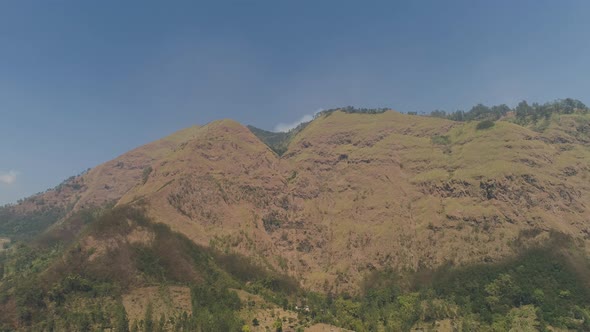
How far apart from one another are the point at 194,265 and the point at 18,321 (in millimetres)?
67185

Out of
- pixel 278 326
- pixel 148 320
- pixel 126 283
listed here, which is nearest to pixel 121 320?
pixel 148 320

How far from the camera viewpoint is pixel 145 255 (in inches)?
6639

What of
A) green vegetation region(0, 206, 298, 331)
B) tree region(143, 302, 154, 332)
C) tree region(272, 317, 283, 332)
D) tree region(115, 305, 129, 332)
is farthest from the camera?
tree region(272, 317, 283, 332)

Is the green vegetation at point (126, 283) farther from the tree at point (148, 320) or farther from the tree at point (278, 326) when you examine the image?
the tree at point (278, 326)

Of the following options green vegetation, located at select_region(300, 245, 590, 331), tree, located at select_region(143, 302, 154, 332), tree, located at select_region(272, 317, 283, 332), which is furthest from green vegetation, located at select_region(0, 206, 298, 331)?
green vegetation, located at select_region(300, 245, 590, 331)

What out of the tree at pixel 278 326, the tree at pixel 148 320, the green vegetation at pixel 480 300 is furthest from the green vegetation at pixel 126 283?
the green vegetation at pixel 480 300

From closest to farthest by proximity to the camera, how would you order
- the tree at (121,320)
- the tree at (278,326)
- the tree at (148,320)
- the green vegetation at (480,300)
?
the tree at (121,320), the tree at (148,320), the tree at (278,326), the green vegetation at (480,300)

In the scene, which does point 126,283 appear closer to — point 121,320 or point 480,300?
point 121,320

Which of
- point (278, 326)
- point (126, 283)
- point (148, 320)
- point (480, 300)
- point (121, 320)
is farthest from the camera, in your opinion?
point (480, 300)

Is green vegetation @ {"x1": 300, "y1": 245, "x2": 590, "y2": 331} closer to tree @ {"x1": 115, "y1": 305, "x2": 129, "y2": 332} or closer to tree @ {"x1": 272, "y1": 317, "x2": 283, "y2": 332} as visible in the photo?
tree @ {"x1": 272, "y1": 317, "x2": 283, "y2": 332}

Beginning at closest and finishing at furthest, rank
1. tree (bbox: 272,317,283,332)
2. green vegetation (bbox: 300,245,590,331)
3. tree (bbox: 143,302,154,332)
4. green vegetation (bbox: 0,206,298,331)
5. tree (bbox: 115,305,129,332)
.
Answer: tree (bbox: 115,305,129,332), tree (bbox: 143,302,154,332), green vegetation (bbox: 0,206,298,331), tree (bbox: 272,317,283,332), green vegetation (bbox: 300,245,590,331)

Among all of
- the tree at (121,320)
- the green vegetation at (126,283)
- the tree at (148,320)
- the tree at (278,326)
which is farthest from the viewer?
the tree at (278,326)

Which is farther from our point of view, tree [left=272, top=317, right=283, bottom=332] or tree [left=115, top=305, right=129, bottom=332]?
tree [left=272, top=317, right=283, bottom=332]

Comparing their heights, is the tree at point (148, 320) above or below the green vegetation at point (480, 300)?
above
